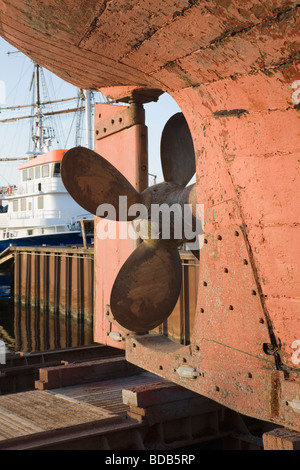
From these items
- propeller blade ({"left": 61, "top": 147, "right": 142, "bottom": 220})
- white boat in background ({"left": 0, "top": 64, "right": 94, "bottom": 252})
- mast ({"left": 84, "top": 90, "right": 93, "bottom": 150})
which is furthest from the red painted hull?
mast ({"left": 84, "top": 90, "right": 93, "bottom": 150})

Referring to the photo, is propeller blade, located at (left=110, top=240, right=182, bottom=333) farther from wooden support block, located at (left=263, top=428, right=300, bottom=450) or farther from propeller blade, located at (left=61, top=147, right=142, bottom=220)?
wooden support block, located at (left=263, top=428, right=300, bottom=450)

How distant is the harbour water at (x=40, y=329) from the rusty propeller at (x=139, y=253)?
1252 centimetres

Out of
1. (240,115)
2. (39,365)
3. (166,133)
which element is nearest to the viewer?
(240,115)

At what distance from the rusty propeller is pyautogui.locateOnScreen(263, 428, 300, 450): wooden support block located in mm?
1285

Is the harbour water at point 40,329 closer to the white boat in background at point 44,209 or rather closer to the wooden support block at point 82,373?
the white boat in background at point 44,209

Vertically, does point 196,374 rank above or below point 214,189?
below

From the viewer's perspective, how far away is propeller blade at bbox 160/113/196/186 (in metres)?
4.92

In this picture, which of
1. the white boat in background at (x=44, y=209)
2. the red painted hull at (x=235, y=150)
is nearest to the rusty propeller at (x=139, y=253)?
the red painted hull at (x=235, y=150)

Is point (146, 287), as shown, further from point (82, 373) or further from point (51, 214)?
point (51, 214)

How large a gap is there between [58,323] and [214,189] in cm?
1767

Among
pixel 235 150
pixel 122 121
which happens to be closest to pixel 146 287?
pixel 235 150

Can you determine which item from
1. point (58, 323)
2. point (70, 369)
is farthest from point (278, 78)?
point (58, 323)

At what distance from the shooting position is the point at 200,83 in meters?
3.60
